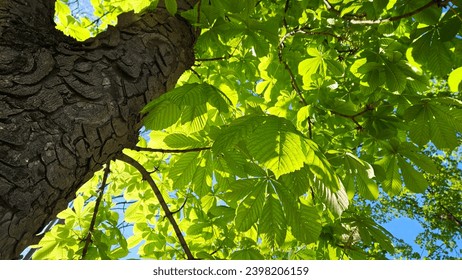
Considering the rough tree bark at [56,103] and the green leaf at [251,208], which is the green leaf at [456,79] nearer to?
the green leaf at [251,208]

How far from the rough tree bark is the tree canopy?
13cm

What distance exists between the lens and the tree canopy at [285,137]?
102cm

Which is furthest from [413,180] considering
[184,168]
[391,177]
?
[184,168]

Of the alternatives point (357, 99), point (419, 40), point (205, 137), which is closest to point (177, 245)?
point (205, 137)

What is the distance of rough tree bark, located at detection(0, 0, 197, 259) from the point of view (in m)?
Answer: 0.83

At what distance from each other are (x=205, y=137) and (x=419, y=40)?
1042 mm

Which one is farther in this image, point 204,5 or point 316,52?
point 316,52

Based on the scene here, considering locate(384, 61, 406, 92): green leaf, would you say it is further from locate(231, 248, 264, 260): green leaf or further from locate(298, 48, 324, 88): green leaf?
locate(231, 248, 264, 260): green leaf

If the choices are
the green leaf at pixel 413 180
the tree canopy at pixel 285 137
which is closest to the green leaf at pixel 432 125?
the tree canopy at pixel 285 137

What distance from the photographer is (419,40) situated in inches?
62.9

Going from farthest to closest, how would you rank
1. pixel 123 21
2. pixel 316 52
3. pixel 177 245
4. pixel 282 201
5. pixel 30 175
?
1. pixel 177 245
2. pixel 316 52
3. pixel 123 21
4. pixel 282 201
5. pixel 30 175

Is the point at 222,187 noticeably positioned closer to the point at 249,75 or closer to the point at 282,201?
the point at 282,201

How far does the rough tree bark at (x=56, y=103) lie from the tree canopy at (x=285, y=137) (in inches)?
5.3

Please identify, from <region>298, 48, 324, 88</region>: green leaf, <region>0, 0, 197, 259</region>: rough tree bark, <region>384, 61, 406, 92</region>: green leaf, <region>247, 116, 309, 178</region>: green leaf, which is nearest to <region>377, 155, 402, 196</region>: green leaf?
<region>384, 61, 406, 92</region>: green leaf
